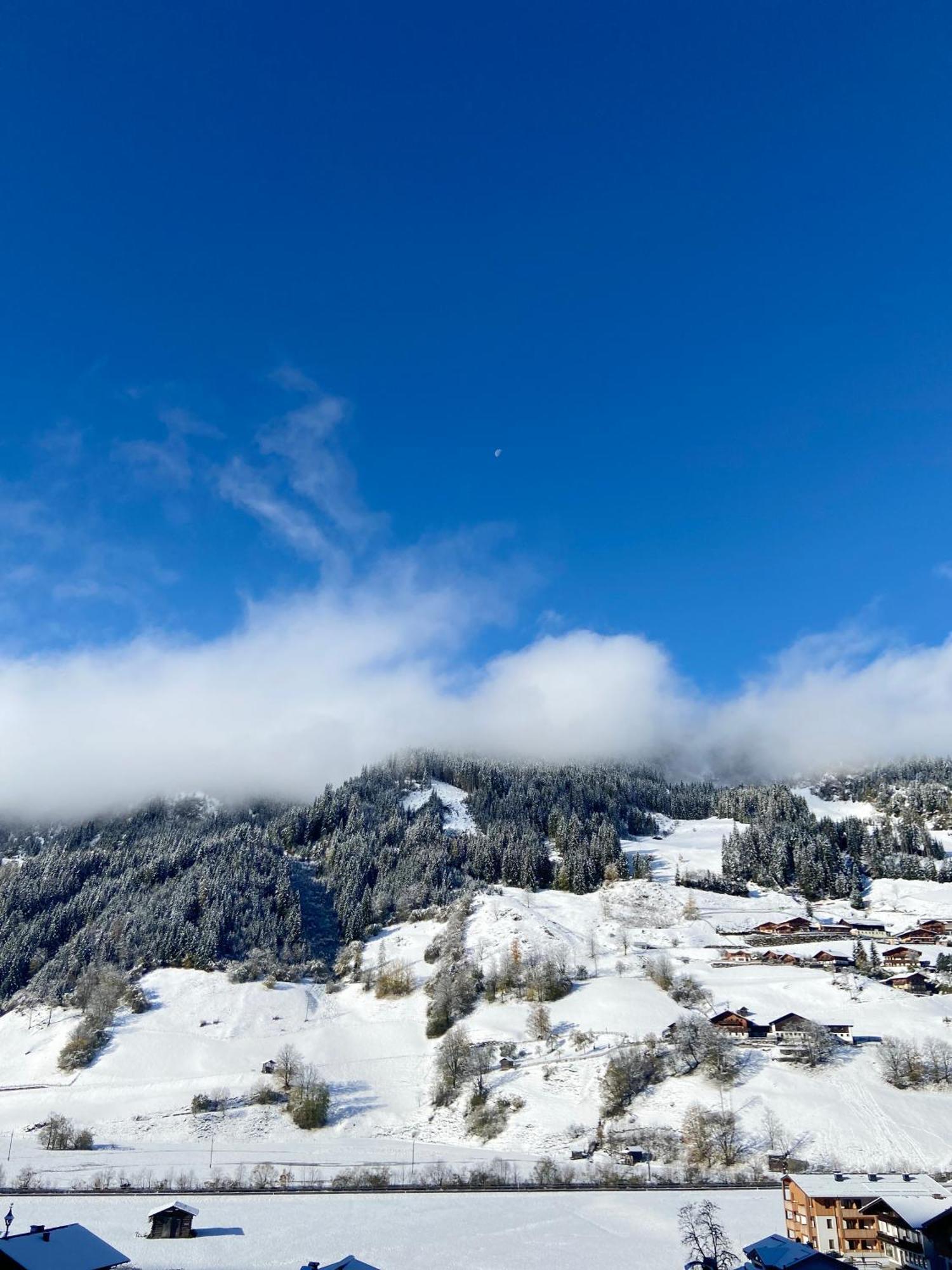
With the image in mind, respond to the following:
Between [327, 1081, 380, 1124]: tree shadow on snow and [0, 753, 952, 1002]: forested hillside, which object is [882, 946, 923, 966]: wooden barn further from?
[327, 1081, 380, 1124]: tree shadow on snow

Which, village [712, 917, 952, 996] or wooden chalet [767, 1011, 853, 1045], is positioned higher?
village [712, 917, 952, 996]

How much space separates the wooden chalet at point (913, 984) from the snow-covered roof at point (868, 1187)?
2431 inches

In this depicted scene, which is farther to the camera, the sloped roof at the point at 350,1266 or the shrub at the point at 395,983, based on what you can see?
the shrub at the point at 395,983

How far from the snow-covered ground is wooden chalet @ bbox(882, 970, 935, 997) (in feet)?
200

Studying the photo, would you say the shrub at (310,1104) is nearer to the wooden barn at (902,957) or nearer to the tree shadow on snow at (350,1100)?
the tree shadow on snow at (350,1100)

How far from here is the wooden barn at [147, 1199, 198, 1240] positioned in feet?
168

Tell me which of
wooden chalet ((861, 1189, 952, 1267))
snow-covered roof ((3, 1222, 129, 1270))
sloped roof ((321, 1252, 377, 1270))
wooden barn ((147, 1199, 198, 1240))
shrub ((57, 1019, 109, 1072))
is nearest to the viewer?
sloped roof ((321, 1252, 377, 1270))

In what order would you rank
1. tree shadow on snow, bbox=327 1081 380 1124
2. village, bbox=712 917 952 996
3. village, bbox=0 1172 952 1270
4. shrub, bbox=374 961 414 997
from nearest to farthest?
1. village, bbox=0 1172 952 1270
2. tree shadow on snow, bbox=327 1081 380 1124
3. village, bbox=712 917 952 996
4. shrub, bbox=374 961 414 997

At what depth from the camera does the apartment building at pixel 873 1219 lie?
1799 inches

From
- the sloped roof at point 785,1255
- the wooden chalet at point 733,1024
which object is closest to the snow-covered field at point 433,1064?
the wooden chalet at point 733,1024

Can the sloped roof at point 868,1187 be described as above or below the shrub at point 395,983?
below

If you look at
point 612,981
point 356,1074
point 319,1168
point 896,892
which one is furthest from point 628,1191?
point 896,892

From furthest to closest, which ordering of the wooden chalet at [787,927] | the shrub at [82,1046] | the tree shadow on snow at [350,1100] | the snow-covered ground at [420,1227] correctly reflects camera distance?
the wooden chalet at [787,927] < the shrub at [82,1046] < the tree shadow on snow at [350,1100] < the snow-covered ground at [420,1227]

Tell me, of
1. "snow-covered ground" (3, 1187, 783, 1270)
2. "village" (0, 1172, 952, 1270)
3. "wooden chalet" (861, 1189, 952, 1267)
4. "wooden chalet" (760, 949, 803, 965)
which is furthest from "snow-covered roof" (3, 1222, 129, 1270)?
"wooden chalet" (760, 949, 803, 965)
